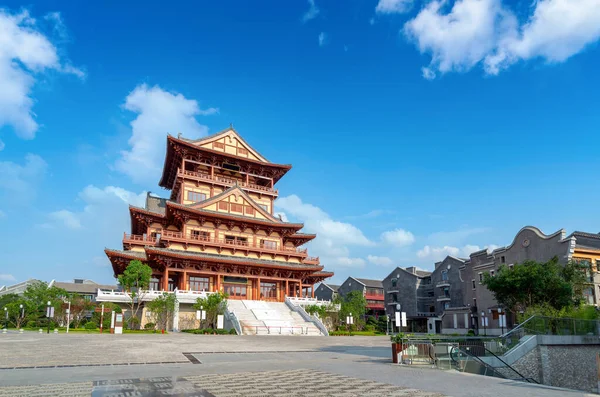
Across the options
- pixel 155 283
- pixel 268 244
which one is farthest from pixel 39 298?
pixel 268 244

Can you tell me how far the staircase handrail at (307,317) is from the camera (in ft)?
134

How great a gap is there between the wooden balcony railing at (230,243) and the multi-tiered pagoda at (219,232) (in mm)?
113

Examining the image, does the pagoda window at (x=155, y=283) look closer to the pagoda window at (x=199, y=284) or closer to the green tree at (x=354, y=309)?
the pagoda window at (x=199, y=284)

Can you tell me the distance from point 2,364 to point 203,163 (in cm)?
4608

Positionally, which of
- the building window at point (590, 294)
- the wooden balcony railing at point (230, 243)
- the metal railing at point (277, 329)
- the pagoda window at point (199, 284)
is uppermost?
the wooden balcony railing at point (230, 243)

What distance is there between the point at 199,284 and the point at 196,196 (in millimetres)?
13438

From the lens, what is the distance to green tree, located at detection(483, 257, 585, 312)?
34812 millimetres

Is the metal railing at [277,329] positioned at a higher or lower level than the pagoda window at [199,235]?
lower

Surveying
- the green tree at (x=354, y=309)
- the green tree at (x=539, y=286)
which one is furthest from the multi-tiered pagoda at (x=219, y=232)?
the green tree at (x=539, y=286)

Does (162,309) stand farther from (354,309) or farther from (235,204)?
(354,309)

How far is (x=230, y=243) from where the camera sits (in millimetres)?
54000

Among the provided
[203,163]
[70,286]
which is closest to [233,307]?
[203,163]

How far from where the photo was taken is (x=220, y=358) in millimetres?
18641

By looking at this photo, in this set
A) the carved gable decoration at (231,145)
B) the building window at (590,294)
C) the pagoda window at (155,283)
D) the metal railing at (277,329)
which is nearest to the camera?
the metal railing at (277,329)
